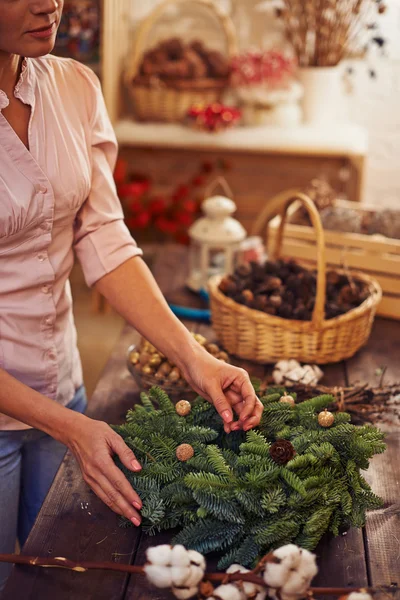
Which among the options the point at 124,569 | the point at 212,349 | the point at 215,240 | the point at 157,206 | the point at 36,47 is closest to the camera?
the point at 124,569

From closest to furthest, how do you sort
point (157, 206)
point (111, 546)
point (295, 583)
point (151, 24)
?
point (295, 583), point (111, 546), point (157, 206), point (151, 24)

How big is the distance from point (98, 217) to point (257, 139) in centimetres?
215

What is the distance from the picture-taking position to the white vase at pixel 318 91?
373 cm

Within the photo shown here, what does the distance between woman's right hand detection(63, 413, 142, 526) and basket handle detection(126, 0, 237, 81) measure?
9.63 feet

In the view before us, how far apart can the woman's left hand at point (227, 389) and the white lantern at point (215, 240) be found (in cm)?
78

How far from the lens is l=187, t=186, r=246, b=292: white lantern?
2152 mm

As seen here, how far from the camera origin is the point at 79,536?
115cm

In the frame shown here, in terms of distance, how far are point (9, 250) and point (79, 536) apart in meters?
0.53

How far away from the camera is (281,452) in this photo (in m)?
1.15

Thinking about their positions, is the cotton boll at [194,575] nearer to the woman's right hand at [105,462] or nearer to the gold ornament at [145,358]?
the woman's right hand at [105,462]

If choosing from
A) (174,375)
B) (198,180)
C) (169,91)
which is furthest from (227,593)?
(169,91)

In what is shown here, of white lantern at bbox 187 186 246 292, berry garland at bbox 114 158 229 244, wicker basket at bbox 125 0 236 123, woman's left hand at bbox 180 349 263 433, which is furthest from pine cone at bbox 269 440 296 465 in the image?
wicker basket at bbox 125 0 236 123

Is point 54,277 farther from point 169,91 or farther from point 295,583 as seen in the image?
point 169,91

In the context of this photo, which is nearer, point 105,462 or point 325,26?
point 105,462
